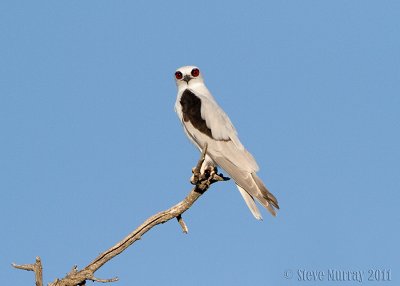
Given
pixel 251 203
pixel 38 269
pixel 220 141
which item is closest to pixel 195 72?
pixel 220 141

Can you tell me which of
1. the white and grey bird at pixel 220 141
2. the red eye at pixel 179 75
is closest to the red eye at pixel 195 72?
the red eye at pixel 179 75

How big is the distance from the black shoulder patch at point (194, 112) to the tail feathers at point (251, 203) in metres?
0.86

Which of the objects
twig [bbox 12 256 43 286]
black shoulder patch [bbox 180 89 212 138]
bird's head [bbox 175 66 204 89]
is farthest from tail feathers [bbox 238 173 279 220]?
twig [bbox 12 256 43 286]

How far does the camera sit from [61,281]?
25.0 ft

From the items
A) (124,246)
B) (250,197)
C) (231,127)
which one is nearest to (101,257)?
(124,246)

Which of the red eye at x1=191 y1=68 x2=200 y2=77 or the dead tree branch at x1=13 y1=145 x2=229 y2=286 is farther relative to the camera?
the red eye at x1=191 y1=68 x2=200 y2=77

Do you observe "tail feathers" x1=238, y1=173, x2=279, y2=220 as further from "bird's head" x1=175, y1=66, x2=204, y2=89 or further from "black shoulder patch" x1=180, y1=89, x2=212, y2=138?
"bird's head" x1=175, y1=66, x2=204, y2=89

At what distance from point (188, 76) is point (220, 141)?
4.62ft

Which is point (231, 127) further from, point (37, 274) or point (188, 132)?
point (37, 274)

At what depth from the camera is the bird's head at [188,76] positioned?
401 inches

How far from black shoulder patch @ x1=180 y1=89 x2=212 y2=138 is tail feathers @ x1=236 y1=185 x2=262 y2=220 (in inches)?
33.8

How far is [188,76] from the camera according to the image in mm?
10172

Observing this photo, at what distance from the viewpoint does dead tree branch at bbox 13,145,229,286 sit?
7.59 meters

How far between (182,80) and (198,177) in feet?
8.32
